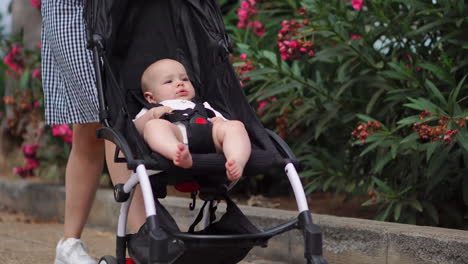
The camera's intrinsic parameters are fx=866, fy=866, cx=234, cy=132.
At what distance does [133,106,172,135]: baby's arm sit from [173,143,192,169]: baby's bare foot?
391 mm

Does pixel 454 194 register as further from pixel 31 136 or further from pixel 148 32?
pixel 31 136

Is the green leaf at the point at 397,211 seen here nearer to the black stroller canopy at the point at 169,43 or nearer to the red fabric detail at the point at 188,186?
the black stroller canopy at the point at 169,43

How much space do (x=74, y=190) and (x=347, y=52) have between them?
5.56ft

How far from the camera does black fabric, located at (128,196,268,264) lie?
3090 mm

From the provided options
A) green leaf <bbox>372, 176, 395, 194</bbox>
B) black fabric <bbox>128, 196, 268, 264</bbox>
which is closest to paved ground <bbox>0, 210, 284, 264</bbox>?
green leaf <bbox>372, 176, 395, 194</bbox>

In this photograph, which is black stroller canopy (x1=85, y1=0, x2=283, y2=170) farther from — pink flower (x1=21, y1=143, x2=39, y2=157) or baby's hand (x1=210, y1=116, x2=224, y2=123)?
pink flower (x1=21, y1=143, x2=39, y2=157)

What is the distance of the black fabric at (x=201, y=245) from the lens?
3.09 meters

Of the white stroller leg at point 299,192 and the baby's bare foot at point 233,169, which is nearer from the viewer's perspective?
the baby's bare foot at point 233,169

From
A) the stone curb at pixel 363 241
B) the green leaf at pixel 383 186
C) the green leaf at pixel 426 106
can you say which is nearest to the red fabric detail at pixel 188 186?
the stone curb at pixel 363 241

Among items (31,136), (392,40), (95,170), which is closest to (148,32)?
(95,170)

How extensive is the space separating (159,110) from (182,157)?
441 mm

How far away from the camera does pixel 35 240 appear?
5.65 m

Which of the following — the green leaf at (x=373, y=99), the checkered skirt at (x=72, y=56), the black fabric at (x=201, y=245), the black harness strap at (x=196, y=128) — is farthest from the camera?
the green leaf at (x=373, y=99)

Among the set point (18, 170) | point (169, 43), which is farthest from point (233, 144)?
point (18, 170)
